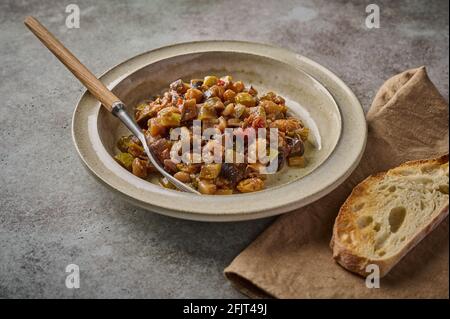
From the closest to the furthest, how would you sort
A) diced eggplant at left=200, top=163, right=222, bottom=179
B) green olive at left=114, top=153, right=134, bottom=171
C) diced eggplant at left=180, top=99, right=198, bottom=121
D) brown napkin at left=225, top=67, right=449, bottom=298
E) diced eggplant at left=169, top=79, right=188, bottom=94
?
1. brown napkin at left=225, top=67, right=449, bottom=298
2. diced eggplant at left=200, top=163, right=222, bottom=179
3. green olive at left=114, top=153, right=134, bottom=171
4. diced eggplant at left=180, top=99, right=198, bottom=121
5. diced eggplant at left=169, top=79, right=188, bottom=94

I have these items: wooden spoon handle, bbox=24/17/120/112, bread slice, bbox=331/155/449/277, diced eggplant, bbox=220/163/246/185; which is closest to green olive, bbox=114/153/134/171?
wooden spoon handle, bbox=24/17/120/112

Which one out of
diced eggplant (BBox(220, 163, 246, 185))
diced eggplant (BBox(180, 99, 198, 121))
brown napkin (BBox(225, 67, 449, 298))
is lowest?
brown napkin (BBox(225, 67, 449, 298))

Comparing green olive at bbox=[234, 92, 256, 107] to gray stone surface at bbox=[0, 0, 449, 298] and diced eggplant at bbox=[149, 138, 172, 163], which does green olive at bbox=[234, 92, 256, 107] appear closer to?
diced eggplant at bbox=[149, 138, 172, 163]

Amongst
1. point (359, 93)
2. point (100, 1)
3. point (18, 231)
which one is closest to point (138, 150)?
point (18, 231)

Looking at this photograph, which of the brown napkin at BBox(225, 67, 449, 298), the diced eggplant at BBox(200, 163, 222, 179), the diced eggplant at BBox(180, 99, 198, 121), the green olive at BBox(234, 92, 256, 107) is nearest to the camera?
the brown napkin at BBox(225, 67, 449, 298)

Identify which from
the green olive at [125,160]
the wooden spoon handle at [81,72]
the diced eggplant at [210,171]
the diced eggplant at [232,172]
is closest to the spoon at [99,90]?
the wooden spoon handle at [81,72]

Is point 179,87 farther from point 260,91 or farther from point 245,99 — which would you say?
point 260,91

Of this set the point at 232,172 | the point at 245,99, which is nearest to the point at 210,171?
the point at 232,172

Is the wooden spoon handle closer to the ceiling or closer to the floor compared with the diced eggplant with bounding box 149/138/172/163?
closer to the ceiling
